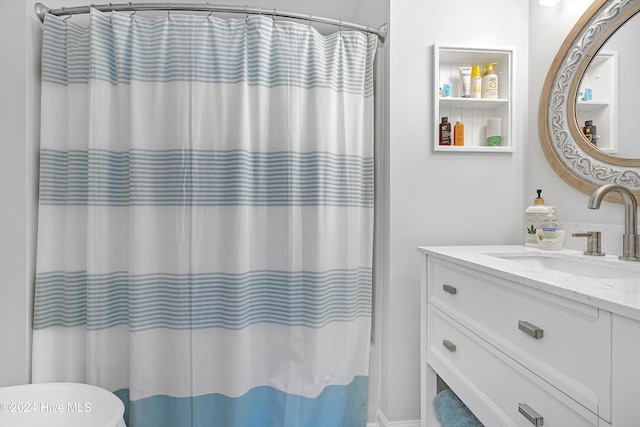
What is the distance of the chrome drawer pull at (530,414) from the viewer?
855 mm

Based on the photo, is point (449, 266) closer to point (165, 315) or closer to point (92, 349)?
point (165, 315)

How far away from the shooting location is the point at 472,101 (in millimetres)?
1656

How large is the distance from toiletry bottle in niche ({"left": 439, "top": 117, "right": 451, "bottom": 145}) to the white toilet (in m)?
1.74

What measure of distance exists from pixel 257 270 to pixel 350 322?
506mm

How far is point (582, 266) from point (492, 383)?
545mm

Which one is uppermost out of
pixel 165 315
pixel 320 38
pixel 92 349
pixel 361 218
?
pixel 320 38

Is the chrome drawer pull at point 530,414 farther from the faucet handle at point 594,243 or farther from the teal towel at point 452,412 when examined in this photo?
the faucet handle at point 594,243

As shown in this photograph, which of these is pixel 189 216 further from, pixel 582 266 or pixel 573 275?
pixel 582 266

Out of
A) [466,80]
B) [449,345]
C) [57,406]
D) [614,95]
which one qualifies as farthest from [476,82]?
[57,406]

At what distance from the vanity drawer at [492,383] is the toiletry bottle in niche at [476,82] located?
103 centimetres

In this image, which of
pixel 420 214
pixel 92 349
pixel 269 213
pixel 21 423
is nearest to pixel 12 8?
pixel 269 213

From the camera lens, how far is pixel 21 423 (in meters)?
1.37

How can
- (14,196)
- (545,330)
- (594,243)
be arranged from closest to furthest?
(545,330)
(594,243)
(14,196)

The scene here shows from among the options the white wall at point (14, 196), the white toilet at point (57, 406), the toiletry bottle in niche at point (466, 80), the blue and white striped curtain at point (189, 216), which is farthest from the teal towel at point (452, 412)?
the white wall at point (14, 196)
